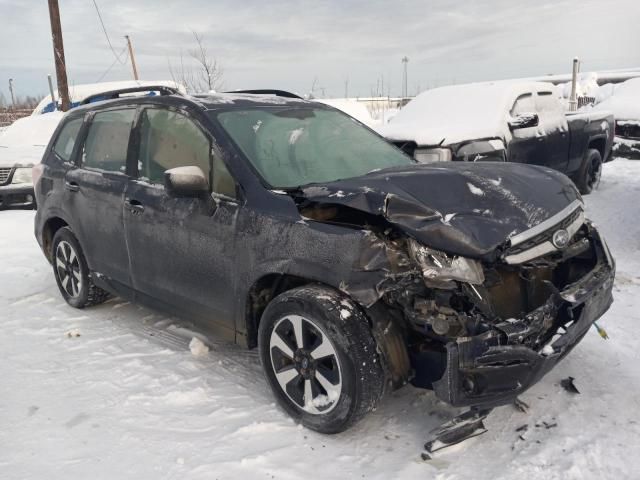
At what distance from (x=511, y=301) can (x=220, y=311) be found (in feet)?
5.50

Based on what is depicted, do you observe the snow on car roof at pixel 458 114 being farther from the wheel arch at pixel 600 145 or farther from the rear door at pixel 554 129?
the wheel arch at pixel 600 145

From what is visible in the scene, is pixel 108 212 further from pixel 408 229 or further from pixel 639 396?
pixel 639 396

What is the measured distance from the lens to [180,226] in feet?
11.4

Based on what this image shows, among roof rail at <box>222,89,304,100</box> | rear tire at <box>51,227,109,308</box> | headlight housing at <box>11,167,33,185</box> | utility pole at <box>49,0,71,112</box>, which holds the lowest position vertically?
rear tire at <box>51,227,109,308</box>

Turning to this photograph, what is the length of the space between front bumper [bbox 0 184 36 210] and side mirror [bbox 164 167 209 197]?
656 centimetres

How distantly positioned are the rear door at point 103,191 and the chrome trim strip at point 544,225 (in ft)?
8.87

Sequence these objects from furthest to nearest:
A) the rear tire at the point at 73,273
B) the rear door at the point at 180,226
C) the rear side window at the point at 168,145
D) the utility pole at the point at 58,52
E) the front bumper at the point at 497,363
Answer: the utility pole at the point at 58,52 → the rear tire at the point at 73,273 → the rear side window at the point at 168,145 → the rear door at the point at 180,226 → the front bumper at the point at 497,363

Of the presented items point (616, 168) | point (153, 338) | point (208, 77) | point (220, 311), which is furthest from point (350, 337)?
point (208, 77)

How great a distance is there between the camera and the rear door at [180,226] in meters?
3.26

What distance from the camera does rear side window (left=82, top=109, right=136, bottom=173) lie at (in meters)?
4.06

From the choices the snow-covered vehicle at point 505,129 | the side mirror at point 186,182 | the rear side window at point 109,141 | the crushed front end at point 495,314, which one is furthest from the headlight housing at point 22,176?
the crushed front end at point 495,314

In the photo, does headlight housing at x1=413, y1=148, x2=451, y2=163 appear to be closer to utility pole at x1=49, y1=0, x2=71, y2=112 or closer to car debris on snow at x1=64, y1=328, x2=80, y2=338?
car debris on snow at x1=64, y1=328, x2=80, y2=338

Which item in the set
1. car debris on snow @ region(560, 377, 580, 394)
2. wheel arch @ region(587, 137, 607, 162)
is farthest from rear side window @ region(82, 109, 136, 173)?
wheel arch @ region(587, 137, 607, 162)

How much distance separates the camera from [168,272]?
3645 millimetres
